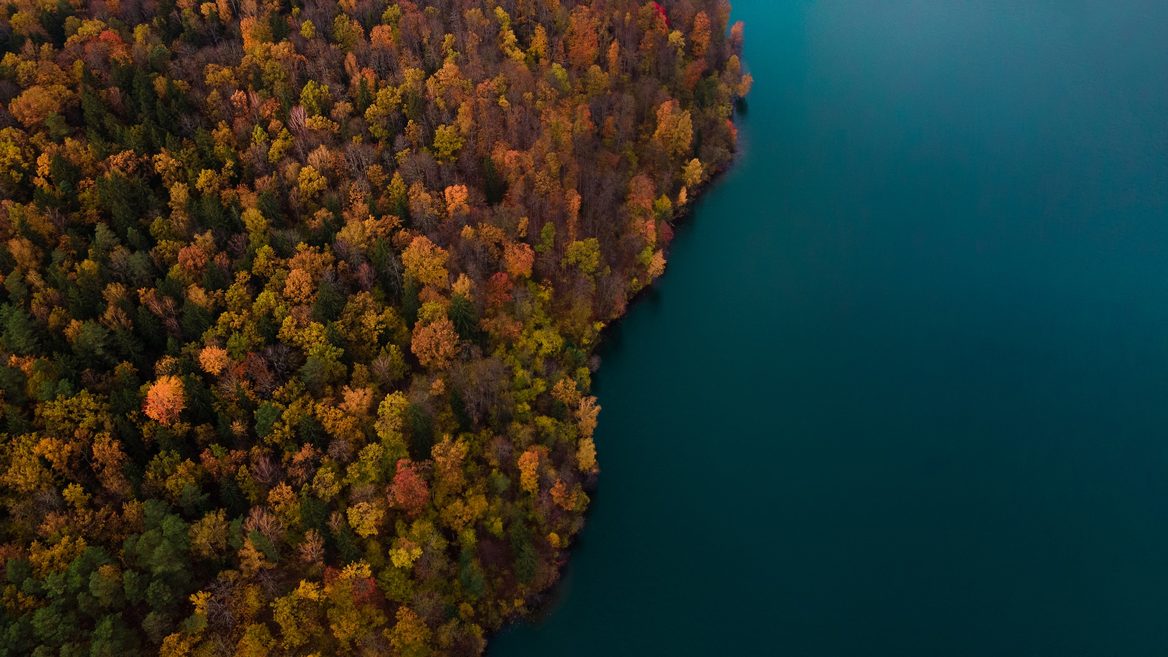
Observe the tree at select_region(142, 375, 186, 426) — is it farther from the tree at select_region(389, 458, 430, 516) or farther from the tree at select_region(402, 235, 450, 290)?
the tree at select_region(402, 235, 450, 290)

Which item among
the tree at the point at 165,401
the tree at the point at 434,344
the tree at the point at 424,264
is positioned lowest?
the tree at the point at 165,401

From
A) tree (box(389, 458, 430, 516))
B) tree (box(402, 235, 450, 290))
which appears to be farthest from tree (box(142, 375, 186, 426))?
tree (box(402, 235, 450, 290))

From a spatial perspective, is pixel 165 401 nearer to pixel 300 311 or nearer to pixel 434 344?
pixel 300 311

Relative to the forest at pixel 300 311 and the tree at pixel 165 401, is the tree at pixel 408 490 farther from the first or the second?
the tree at pixel 165 401

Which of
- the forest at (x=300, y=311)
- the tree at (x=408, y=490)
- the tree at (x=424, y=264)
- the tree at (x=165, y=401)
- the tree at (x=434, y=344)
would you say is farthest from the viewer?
the tree at (x=424, y=264)

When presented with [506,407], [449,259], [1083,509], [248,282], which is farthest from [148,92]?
[1083,509]

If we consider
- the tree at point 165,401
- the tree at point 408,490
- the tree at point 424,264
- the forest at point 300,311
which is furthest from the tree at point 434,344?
the tree at point 165,401

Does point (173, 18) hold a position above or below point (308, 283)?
above

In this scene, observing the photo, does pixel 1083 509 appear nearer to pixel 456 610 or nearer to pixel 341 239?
pixel 456 610
